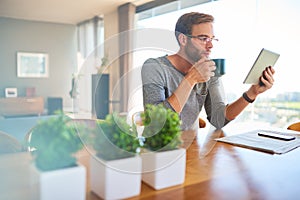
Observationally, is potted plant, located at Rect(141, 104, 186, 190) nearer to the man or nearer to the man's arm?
the man

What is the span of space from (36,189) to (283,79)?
2.42 meters

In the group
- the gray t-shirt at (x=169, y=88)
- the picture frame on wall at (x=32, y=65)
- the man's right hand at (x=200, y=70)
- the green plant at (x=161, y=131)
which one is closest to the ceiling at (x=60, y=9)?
the picture frame on wall at (x=32, y=65)

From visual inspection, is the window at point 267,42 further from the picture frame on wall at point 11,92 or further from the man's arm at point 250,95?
the picture frame on wall at point 11,92

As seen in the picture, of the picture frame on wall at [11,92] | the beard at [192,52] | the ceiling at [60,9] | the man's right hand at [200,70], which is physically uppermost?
the ceiling at [60,9]

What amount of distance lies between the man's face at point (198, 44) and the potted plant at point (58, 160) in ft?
1.63

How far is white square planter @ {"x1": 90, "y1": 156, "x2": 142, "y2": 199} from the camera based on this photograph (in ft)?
1.24

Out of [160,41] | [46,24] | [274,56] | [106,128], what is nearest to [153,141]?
[106,128]

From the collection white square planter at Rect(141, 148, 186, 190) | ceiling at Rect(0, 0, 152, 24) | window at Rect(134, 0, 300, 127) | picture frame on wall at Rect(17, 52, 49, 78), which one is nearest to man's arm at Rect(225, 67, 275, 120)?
white square planter at Rect(141, 148, 186, 190)

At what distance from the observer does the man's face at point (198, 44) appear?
2.52 ft

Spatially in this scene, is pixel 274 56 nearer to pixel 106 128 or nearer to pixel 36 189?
pixel 106 128

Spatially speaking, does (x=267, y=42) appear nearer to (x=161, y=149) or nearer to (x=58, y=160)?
(x=161, y=149)

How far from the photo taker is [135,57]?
83cm

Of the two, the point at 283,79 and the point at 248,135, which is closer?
the point at 248,135

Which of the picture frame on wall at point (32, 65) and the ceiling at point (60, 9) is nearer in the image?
the ceiling at point (60, 9)
